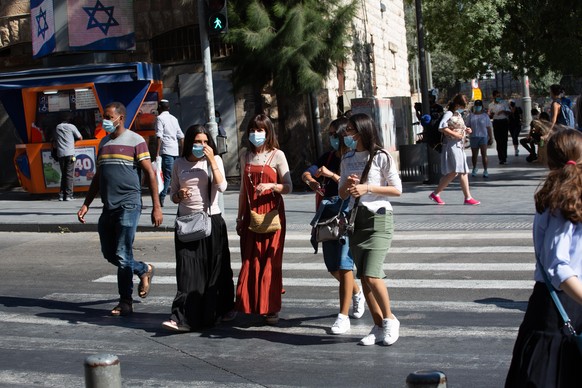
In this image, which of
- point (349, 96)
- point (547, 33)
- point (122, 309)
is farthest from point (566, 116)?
point (122, 309)

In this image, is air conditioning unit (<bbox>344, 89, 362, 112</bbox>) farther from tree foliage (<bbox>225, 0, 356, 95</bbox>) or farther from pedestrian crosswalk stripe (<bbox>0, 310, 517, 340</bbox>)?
pedestrian crosswalk stripe (<bbox>0, 310, 517, 340</bbox>)

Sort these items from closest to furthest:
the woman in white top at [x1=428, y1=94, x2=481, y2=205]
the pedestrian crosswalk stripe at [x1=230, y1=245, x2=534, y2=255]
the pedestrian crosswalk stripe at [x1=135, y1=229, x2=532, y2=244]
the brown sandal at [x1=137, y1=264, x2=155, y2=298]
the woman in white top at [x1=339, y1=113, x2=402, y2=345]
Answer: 1. the woman in white top at [x1=339, y1=113, x2=402, y2=345]
2. the brown sandal at [x1=137, y1=264, x2=155, y2=298]
3. the pedestrian crosswalk stripe at [x1=230, y1=245, x2=534, y2=255]
4. the pedestrian crosswalk stripe at [x1=135, y1=229, x2=532, y2=244]
5. the woman in white top at [x1=428, y1=94, x2=481, y2=205]

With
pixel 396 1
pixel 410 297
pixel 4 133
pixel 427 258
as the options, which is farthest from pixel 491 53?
pixel 410 297

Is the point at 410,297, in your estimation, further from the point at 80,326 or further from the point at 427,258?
the point at 80,326

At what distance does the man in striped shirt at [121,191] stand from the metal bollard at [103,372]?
4.51m

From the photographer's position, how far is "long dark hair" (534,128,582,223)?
175 inches

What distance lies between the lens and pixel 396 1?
29766mm

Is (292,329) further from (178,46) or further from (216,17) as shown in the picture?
(178,46)

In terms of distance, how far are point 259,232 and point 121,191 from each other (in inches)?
55.8

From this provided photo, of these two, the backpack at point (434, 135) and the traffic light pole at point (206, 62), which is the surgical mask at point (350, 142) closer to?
the traffic light pole at point (206, 62)

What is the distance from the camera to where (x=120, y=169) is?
8773mm

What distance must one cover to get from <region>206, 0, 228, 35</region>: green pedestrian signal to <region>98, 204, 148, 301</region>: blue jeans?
577cm

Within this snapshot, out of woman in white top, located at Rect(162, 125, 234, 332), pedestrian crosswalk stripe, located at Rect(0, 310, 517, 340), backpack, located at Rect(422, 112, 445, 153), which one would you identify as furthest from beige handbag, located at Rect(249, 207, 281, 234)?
backpack, located at Rect(422, 112, 445, 153)

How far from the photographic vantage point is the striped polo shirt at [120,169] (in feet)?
28.7
